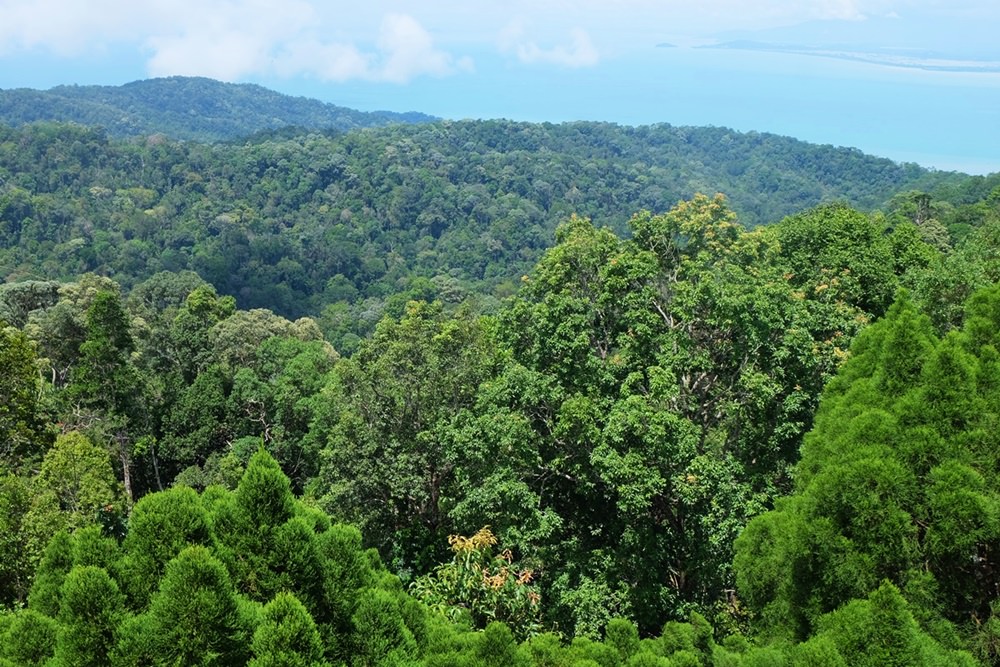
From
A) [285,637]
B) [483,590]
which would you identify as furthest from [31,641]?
[483,590]

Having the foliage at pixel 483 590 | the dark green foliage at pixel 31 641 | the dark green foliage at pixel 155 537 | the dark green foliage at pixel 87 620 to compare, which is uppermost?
the dark green foliage at pixel 155 537

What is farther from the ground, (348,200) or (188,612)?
(348,200)

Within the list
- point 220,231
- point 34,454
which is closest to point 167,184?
point 220,231

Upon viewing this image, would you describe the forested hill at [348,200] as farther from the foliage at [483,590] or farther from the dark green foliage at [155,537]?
the dark green foliage at [155,537]

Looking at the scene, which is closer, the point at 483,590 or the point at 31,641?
the point at 31,641

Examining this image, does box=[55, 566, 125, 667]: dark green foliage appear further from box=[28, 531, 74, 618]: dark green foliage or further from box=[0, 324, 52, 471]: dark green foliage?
box=[0, 324, 52, 471]: dark green foliage

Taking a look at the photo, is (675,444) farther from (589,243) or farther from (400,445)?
(400,445)

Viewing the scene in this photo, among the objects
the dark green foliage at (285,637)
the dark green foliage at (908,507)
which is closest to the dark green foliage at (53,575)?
the dark green foliage at (285,637)

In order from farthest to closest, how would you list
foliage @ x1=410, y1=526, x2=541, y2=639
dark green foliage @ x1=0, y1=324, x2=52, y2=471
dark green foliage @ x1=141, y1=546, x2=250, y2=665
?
dark green foliage @ x1=0, y1=324, x2=52, y2=471
foliage @ x1=410, y1=526, x2=541, y2=639
dark green foliage @ x1=141, y1=546, x2=250, y2=665

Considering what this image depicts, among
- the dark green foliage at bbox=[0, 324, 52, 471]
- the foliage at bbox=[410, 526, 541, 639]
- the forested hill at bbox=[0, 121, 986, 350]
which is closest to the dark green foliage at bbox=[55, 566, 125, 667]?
the foliage at bbox=[410, 526, 541, 639]

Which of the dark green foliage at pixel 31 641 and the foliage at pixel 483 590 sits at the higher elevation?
the dark green foliage at pixel 31 641

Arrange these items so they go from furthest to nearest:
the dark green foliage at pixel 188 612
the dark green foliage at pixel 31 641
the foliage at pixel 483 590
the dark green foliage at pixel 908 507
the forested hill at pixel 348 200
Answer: the forested hill at pixel 348 200 → the foliage at pixel 483 590 → the dark green foliage at pixel 908 507 → the dark green foliage at pixel 31 641 → the dark green foliage at pixel 188 612

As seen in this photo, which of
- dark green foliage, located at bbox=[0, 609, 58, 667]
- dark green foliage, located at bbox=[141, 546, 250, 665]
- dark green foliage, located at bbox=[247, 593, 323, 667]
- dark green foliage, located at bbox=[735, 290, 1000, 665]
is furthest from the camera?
dark green foliage, located at bbox=[735, 290, 1000, 665]

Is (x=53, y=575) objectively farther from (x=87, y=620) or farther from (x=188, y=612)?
(x=188, y=612)
